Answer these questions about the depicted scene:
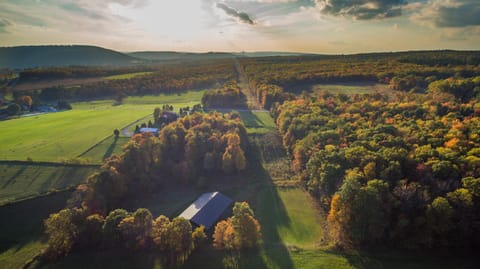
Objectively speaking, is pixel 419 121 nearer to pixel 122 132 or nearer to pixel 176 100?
pixel 122 132

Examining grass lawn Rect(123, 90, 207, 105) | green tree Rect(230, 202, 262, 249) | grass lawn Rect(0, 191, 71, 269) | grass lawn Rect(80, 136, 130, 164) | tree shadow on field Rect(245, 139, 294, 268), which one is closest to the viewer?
tree shadow on field Rect(245, 139, 294, 268)

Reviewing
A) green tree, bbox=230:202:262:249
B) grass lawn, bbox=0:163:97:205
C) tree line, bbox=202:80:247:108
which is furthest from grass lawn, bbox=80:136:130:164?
tree line, bbox=202:80:247:108

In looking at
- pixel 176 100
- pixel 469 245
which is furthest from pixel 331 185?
pixel 176 100

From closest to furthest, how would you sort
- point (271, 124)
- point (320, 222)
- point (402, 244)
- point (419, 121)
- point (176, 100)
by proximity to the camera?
point (402, 244), point (320, 222), point (419, 121), point (271, 124), point (176, 100)

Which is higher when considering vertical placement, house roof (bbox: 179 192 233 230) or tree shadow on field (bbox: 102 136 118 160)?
tree shadow on field (bbox: 102 136 118 160)

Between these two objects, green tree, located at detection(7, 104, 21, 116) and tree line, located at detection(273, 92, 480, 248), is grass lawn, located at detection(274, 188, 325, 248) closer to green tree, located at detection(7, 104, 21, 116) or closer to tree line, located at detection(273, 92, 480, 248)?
tree line, located at detection(273, 92, 480, 248)

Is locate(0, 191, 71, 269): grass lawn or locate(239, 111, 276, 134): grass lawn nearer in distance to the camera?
locate(0, 191, 71, 269): grass lawn

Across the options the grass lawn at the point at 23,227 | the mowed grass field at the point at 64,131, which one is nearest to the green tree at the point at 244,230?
the grass lawn at the point at 23,227
